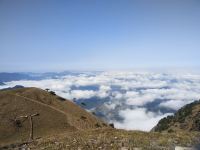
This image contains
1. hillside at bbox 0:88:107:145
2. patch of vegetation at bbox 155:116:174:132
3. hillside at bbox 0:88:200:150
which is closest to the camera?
hillside at bbox 0:88:200:150

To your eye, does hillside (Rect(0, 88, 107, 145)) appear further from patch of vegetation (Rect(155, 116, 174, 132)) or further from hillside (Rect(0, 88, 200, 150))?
patch of vegetation (Rect(155, 116, 174, 132))

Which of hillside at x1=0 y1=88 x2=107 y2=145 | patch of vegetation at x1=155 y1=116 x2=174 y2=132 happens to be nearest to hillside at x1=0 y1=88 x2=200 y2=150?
hillside at x1=0 y1=88 x2=107 y2=145

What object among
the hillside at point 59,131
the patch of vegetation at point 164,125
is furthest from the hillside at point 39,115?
the patch of vegetation at point 164,125

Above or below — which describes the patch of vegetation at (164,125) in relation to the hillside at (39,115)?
below

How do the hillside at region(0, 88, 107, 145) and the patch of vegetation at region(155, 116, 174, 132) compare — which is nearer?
the hillside at region(0, 88, 107, 145)

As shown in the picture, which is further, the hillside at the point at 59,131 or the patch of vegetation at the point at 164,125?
the patch of vegetation at the point at 164,125

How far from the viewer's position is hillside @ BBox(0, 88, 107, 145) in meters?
75.2

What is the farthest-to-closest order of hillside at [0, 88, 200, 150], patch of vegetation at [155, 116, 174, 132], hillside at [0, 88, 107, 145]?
patch of vegetation at [155, 116, 174, 132]
hillside at [0, 88, 107, 145]
hillside at [0, 88, 200, 150]

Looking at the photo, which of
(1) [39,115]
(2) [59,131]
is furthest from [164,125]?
(2) [59,131]

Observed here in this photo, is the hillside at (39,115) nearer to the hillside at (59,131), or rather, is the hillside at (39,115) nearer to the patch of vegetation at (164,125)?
the hillside at (59,131)

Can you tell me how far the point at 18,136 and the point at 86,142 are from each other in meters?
45.6

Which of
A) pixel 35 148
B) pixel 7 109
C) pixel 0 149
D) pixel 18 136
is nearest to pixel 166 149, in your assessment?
pixel 35 148

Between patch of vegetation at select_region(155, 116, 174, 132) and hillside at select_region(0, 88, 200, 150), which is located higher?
hillside at select_region(0, 88, 200, 150)

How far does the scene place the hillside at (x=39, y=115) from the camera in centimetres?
7519
